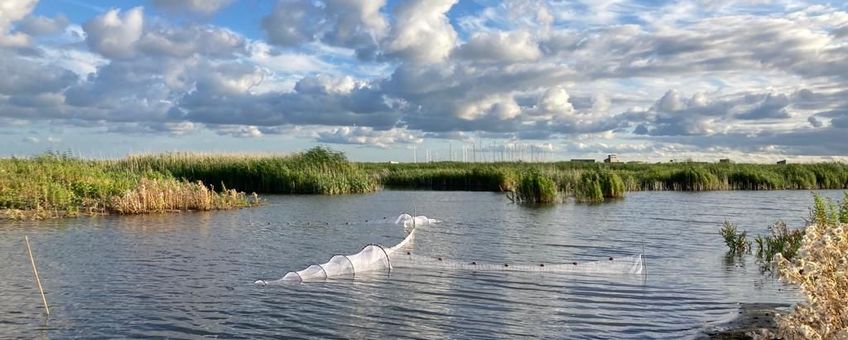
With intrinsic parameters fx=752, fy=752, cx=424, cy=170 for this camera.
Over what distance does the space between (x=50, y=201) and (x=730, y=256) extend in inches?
908

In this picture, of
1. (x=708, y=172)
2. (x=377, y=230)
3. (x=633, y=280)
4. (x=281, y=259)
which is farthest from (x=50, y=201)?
(x=708, y=172)

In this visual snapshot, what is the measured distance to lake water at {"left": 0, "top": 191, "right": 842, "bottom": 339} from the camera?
10.6 metres

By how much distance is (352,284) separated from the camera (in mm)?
13719

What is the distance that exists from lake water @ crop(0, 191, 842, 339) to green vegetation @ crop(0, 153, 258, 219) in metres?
1.97

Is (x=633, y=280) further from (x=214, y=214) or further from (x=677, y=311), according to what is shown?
(x=214, y=214)

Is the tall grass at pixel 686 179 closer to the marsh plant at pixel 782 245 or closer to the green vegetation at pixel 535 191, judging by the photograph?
the green vegetation at pixel 535 191

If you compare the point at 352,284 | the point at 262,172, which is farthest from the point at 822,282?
the point at 262,172

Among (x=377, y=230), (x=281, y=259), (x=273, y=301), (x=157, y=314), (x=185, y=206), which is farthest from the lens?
(x=185, y=206)

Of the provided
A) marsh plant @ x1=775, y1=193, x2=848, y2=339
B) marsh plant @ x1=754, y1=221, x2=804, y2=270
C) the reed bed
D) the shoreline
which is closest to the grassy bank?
the reed bed

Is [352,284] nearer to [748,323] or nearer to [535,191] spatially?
[748,323]

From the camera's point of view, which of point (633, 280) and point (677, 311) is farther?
point (633, 280)

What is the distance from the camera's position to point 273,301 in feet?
39.8

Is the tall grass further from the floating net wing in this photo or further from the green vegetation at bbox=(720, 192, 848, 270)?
the floating net wing

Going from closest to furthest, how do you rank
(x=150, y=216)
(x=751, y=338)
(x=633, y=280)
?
(x=751, y=338) → (x=633, y=280) → (x=150, y=216)
